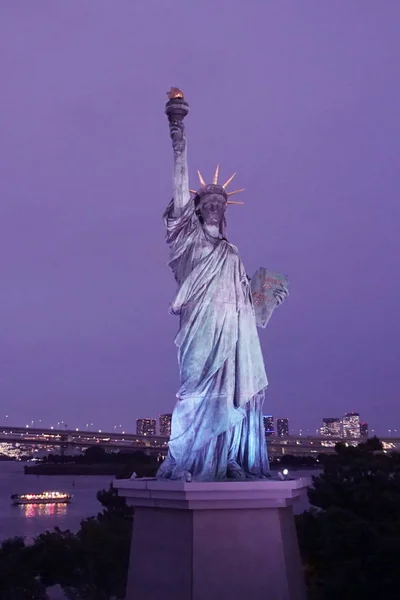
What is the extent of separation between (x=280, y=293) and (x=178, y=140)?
1812mm

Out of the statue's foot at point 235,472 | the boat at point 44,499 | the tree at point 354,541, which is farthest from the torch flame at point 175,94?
the boat at point 44,499

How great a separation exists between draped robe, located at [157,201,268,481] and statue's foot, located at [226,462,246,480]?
0.04 meters

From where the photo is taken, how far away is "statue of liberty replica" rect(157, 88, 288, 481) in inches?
215

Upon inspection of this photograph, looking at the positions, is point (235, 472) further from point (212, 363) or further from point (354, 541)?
point (354, 541)

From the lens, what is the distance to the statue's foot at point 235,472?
5309 millimetres

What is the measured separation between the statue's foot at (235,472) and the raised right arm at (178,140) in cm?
243

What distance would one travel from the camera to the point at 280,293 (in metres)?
6.43

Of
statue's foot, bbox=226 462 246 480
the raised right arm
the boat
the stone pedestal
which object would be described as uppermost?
the boat

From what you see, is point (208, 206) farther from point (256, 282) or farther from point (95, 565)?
point (95, 565)

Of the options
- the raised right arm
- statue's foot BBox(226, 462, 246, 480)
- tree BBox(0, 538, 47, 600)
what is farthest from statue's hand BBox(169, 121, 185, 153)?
tree BBox(0, 538, 47, 600)

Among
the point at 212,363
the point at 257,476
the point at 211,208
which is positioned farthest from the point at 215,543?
the point at 211,208

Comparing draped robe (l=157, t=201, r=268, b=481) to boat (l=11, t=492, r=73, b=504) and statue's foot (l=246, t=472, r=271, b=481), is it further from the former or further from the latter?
boat (l=11, t=492, r=73, b=504)

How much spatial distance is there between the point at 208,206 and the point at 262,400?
6.26ft

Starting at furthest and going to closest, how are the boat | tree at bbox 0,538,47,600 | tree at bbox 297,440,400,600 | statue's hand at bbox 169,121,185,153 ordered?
1. the boat
2. tree at bbox 0,538,47,600
3. tree at bbox 297,440,400,600
4. statue's hand at bbox 169,121,185,153
